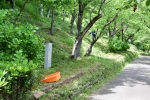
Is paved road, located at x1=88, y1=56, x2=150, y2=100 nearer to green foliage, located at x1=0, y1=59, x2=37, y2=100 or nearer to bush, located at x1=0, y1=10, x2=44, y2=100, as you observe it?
bush, located at x1=0, y1=10, x2=44, y2=100

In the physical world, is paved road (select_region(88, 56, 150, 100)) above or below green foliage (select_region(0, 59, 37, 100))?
below

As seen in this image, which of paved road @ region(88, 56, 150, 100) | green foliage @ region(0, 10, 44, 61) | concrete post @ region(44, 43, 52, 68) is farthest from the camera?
concrete post @ region(44, 43, 52, 68)

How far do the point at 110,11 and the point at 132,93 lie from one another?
10254 millimetres

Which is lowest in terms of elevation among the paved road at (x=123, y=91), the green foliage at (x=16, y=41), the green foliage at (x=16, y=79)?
the paved road at (x=123, y=91)

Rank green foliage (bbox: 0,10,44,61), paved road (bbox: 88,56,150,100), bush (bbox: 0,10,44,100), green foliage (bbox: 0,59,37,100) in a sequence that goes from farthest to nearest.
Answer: paved road (bbox: 88,56,150,100) → green foliage (bbox: 0,10,44,61) → bush (bbox: 0,10,44,100) → green foliage (bbox: 0,59,37,100)

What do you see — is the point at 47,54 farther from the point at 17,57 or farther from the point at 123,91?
the point at 17,57

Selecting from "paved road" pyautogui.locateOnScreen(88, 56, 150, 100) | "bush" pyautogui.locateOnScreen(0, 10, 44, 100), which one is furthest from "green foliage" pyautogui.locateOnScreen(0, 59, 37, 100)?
"paved road" pyautogui.locateOnScreen(88, 56, 150, 100)

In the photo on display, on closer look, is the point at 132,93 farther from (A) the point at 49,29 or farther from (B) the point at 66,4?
(A) the point at 49,29

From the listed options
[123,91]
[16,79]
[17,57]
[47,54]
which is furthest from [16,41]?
[123,91]

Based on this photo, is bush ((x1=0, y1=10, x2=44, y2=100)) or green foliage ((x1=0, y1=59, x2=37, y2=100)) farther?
bush ((x1=0, y1=10, x2=44, y2=100))

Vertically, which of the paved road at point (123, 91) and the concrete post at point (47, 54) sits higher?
the concrete post at point (47, 54)

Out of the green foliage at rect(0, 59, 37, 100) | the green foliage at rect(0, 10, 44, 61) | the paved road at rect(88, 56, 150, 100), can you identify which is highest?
the green foliage at rect(0, 10, 44, 61)

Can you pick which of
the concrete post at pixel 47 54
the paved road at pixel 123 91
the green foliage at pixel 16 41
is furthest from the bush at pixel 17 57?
the paved road at pixel 123 91

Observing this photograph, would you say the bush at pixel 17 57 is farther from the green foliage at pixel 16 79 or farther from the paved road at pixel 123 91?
the paved road at pixel 123 91
